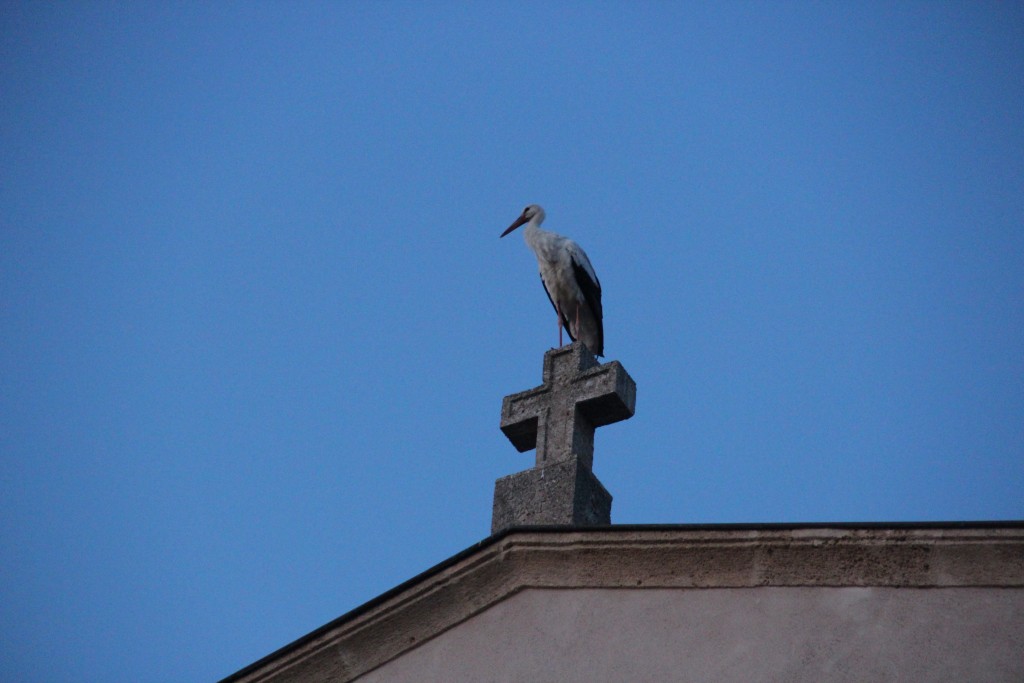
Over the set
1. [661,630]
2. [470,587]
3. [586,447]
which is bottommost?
[661,630]

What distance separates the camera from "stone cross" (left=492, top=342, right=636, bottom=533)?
293 inches

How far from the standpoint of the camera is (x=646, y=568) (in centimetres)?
616

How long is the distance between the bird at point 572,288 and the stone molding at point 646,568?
4796 millimetres

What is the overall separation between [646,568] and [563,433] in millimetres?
1700

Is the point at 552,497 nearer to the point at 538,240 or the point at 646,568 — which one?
the point at 646,568

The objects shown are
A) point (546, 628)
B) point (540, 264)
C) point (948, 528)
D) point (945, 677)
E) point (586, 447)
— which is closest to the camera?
point (945, 677)

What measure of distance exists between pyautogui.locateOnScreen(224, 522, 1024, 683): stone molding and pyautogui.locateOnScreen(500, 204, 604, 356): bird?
4796 millimetres

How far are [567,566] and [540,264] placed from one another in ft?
20.5

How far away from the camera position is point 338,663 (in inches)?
261

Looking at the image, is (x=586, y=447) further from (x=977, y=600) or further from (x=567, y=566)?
Result: (x=977, y=600)

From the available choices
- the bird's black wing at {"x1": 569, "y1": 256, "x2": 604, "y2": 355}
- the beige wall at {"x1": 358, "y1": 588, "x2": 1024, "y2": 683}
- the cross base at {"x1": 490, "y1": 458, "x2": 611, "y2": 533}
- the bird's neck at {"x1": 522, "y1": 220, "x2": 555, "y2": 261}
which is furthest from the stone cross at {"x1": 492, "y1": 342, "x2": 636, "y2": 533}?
the bird's neck at {"x1": 522, "y1": 220, "x2": 555, "y2": 261}

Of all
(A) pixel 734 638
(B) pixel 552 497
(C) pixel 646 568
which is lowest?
(A) pixel 734 638

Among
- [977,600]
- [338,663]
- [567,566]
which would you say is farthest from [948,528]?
[338,663]

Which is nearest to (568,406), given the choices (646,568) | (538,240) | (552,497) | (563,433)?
(563,433)
